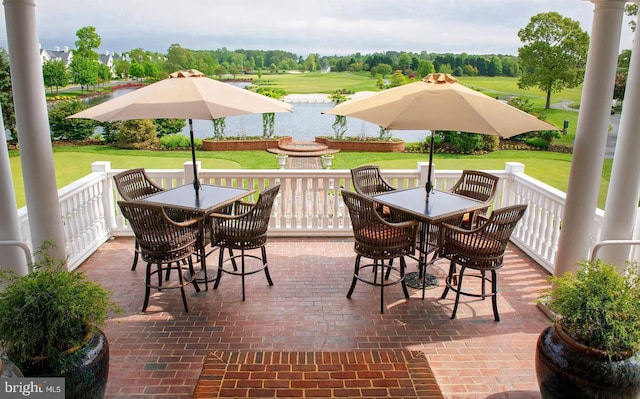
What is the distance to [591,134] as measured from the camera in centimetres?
362

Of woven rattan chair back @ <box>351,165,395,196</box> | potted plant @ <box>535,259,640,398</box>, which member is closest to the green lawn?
woven rattan chair back @ <box>351,165,395,196</box>

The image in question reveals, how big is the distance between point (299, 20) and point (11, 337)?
876 inches

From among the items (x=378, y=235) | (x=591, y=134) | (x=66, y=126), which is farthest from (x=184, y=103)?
(x=66, y=126)

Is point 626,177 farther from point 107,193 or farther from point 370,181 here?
point 107,193

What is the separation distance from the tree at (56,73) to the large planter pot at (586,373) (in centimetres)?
1638

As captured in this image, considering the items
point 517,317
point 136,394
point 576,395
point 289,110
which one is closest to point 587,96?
point 517,317

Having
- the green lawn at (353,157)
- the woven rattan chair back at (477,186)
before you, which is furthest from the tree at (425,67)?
the woven rattan chair back at (477,186)

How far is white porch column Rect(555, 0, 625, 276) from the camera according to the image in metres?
3.43

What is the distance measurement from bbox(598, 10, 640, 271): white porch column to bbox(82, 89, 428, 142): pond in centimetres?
1595

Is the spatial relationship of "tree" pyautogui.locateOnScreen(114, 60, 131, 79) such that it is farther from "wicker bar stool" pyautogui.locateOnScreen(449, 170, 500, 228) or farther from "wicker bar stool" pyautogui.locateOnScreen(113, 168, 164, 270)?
"wicker bar stool" pyautogui.locateOnScreen(449, 170, 500, 228)

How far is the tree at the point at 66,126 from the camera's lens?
52.3 feet

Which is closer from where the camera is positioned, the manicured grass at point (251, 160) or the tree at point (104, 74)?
the manicured grass at point (251, 160)

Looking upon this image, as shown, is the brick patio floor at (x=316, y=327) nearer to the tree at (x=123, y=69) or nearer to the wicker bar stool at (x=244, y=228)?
the wicker bar stool at (x=244, y=228)

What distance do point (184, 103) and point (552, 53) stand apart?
13931mm
